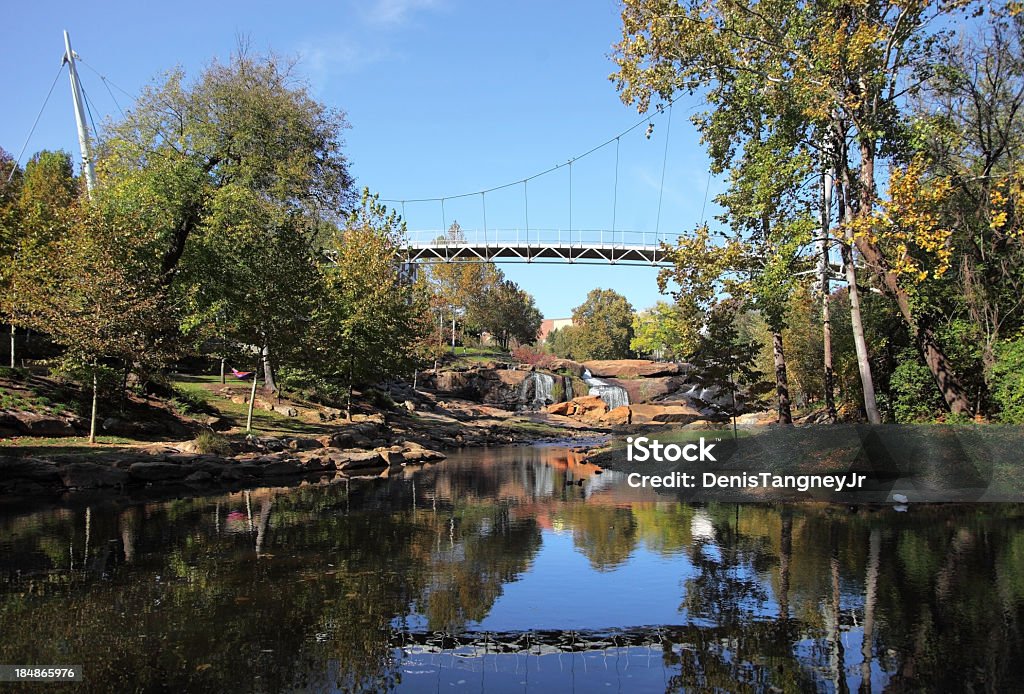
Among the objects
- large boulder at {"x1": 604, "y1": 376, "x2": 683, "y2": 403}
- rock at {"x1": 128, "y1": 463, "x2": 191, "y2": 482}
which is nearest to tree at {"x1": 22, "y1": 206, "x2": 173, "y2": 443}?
rock at {"x1": 128, "y1": 463, "x2": 191, "y2": 482}

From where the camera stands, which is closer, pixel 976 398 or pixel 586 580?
pixel 586 580

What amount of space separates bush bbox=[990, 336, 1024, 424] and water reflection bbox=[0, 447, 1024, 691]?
2476 millimetres

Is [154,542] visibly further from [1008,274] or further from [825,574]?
[1008,274]

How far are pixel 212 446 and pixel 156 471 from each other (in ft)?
8.49

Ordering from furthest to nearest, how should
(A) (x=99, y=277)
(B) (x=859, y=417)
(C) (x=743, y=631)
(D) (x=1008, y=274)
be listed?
(B) (x=859, y=417)
(A) (x=99, y=277)
(D) (x=1008, y=274)
(C) (x=743, y=631)

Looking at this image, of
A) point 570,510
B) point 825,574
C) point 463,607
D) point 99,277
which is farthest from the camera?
point 99,277

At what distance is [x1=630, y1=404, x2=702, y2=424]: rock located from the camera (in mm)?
52688

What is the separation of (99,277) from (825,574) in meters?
22.0

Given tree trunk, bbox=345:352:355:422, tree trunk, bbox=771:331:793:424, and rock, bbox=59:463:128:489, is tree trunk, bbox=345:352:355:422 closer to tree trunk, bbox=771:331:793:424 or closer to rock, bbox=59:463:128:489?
rock, bbox=59:463:128:489

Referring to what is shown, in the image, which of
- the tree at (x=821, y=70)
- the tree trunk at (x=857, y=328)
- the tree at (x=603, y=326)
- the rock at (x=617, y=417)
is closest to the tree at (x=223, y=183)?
the tree at (x=821, y=70)

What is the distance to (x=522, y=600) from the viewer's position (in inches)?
325

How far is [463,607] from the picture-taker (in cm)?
799

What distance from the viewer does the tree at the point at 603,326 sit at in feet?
315

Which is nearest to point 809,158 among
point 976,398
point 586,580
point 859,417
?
point 976,398
